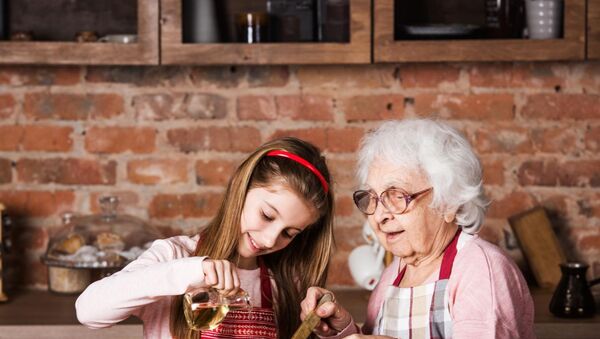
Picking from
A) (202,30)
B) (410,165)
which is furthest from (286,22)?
(410,165)

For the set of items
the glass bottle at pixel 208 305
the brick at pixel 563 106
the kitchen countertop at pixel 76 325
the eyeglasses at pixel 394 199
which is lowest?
the kitchen countertop at pixel 76 325

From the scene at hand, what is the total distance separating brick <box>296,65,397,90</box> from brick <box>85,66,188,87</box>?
16.3 inches

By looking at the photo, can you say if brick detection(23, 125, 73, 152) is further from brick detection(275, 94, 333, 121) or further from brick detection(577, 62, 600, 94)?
brick detection(577, 62, 600, 94)

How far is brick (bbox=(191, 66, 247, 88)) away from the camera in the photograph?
10.7ft

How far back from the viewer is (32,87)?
3277 mm

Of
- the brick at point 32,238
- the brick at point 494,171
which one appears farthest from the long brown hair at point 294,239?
the brick at point 32,238

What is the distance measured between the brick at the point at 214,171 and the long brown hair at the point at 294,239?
88 centimetres

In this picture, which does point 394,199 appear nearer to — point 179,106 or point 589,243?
point 179,106

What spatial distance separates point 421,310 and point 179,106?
143 cm

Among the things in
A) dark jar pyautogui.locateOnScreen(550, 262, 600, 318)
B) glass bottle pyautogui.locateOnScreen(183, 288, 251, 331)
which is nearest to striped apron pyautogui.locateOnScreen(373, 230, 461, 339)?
glass bottle pyautogui.locateOnScreen(183, 288, 251, 331)

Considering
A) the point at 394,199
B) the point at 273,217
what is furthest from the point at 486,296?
the point at 273,217

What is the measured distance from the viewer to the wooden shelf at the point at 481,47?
3.05m

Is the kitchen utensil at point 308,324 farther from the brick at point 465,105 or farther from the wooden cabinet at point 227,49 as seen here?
the brick at point 465,105

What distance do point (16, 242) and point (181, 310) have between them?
4.26ft
